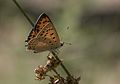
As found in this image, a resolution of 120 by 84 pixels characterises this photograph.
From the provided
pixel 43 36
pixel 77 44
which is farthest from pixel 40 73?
pixel 77 44

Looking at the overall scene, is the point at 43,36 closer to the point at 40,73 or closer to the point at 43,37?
the point at 43,37

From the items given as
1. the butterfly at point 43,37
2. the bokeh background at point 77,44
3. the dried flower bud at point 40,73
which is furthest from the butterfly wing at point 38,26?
the bokeh background at point 77,44

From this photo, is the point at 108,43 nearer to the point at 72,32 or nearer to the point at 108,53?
the point at 108,53

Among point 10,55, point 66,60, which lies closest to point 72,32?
point 66,60

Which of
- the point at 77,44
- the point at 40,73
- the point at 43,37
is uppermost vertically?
the point at 43,37

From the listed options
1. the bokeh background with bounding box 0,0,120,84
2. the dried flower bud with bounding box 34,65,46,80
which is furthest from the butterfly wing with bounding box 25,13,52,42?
the bokeh background with bounding box 0,0,120,84

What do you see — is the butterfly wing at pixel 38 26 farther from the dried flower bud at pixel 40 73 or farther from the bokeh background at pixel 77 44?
the bokeh background at pixel 77 44
